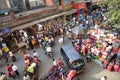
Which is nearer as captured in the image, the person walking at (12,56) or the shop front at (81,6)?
the person walking at (12,56)

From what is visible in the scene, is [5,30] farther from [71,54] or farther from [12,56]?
[71,54]

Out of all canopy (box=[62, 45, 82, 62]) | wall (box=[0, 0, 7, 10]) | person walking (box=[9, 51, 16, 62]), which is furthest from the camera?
wall (box=[0, 0, 7, 10])

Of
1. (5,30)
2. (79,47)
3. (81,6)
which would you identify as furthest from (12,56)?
(81,6)

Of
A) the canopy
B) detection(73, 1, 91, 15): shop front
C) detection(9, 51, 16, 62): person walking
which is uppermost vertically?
detection(73, 1, 91, 15): shop front

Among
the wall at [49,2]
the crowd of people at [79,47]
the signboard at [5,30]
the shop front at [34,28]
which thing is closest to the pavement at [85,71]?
the crowd of people at [79,47]

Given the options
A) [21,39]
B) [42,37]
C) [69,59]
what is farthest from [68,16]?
[69,59]

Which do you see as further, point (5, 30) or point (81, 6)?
point (81, 6)

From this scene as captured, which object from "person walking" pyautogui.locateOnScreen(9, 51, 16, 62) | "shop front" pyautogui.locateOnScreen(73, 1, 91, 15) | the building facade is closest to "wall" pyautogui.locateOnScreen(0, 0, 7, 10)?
the building facade

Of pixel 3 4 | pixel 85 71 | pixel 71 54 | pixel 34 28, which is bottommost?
pixel 85 71

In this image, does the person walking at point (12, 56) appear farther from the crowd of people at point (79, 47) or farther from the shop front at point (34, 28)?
the shop front at point (34, 28)

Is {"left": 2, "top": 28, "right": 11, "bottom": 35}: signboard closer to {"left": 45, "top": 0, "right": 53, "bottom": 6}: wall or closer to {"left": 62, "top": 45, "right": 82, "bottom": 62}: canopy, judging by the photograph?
{"left": 62, "top": 45, "right": 82, "bottom": 62}: canopy

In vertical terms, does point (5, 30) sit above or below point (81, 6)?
below

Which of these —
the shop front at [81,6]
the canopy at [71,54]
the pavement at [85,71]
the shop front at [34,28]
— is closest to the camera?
the pavement at [85,71]

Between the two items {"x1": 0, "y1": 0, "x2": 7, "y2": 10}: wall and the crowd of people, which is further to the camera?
{"x1": 0, "y1": 0, "x2": 7, "y2": 10}: wall
